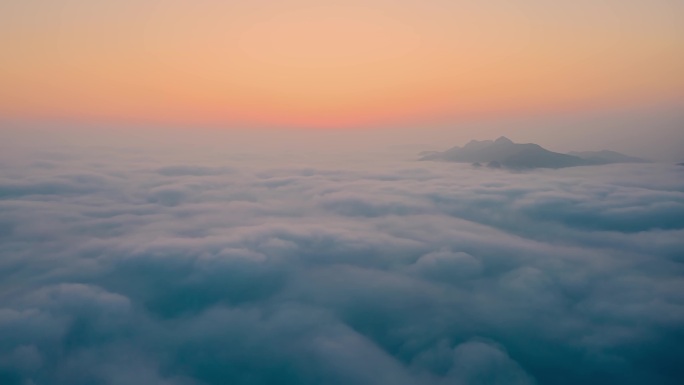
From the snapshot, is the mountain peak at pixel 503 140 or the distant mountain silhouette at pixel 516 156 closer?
the distant mountain silhouette at pixel 516 156

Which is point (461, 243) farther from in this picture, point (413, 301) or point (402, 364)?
point (402, 364)

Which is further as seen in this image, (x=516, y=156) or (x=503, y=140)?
(x=503, y=140)

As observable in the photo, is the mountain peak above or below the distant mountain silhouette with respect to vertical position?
above

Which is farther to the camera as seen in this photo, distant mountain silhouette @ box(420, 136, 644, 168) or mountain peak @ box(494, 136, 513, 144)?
mountain peak @ box(494, 136, 513, 144)

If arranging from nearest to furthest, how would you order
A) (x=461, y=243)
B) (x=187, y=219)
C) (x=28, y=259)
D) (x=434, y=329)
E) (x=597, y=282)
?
(x=434, y=329) < (x=597, y=282) < (x=28, y=259) < (x=461, y=243) < (x=187, y=219)

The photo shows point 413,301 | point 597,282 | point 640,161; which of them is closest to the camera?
point 413,301

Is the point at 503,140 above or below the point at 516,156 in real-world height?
above

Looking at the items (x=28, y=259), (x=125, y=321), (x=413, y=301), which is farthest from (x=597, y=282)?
(x=28, y=259)

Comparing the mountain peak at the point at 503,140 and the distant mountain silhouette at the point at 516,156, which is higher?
the mountain peak at the point at 503,140
